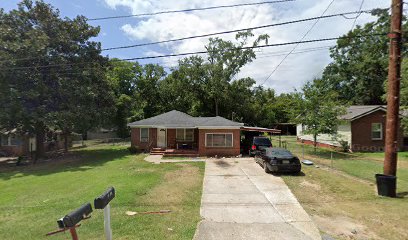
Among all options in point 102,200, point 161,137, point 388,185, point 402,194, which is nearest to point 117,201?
point 102,200

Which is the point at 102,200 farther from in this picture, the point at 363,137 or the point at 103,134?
the point at 103,134

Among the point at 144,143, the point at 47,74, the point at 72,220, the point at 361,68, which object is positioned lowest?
the point at 144,143

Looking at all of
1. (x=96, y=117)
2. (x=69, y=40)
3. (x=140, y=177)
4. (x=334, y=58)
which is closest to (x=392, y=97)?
(x=140, y=177)

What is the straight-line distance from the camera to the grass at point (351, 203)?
7176mm

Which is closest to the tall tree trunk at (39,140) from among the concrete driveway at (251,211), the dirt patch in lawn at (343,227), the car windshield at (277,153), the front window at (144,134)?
the front window at (144,134)

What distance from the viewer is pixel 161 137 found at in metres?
27.2

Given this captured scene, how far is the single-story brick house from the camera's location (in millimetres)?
23250

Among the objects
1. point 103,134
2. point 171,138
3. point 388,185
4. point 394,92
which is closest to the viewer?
point 388,185

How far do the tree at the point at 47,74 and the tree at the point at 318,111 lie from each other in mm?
18938

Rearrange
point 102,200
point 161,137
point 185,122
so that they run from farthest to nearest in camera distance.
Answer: point 161,137
point 185,122
point 102,200

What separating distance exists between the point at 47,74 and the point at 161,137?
11.6m

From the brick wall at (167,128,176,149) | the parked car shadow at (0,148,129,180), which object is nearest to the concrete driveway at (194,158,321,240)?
the parked car shadow at (0,148,129,180)

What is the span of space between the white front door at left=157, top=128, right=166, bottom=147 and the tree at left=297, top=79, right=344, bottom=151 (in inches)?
502

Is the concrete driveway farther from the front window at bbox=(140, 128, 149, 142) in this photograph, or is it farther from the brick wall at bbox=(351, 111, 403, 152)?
the brick wall at bbox=(351, 111, 403, 152)
